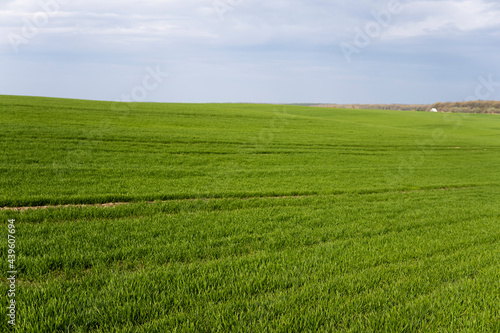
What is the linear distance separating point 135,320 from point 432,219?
972cm

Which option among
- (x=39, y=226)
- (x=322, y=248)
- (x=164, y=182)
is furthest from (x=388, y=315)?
(x=164, y=182)

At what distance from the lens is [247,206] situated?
1149cm

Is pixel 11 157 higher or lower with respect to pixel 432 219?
higher

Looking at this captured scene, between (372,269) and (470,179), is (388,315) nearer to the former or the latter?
(372,269)

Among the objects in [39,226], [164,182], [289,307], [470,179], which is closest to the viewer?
[289,307]

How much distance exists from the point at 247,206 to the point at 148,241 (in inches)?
188

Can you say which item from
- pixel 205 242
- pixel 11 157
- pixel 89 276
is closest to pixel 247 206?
pixel 205 242

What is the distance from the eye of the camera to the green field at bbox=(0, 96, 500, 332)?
4.65 metres

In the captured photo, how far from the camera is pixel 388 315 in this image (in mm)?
4719

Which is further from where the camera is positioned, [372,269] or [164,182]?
[164,182]

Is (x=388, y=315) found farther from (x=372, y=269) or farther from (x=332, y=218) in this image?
(x=332, y=218)

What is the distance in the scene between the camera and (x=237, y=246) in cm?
727

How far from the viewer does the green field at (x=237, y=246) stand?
465 cm

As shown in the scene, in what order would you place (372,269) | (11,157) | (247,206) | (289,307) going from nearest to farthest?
(289,307)
(372,269)
(247,206)
(11,157)
